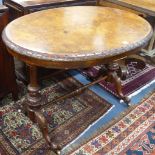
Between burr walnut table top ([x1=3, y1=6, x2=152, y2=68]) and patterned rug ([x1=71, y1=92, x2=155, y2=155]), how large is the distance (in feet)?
2.00

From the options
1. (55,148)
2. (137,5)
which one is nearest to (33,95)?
(55,148)

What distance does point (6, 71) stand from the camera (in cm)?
153

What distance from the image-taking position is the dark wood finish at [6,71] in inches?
52.8

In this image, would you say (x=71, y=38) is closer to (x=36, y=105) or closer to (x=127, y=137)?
(x=36, y=105)

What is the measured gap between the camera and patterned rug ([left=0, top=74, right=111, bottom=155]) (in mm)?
1376

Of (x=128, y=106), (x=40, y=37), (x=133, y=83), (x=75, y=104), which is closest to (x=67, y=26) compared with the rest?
(x=40, y=37)

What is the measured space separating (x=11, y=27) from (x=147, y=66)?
5.16ft

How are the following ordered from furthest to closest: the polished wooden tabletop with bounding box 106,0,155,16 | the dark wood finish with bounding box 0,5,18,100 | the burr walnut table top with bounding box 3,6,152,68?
1. the polished wooden tabletop with bounding box 106,0,155,16
2. the dark wood finish with bounding box 0,5,18,100
3. the burr walnut table top with bounding box 3,6,152,68

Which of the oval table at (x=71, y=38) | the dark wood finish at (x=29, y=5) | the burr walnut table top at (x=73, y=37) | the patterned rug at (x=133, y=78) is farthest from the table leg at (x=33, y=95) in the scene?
the patterned rug at (x=133, y=78)

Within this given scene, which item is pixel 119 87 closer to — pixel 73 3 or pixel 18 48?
pixel 73 3

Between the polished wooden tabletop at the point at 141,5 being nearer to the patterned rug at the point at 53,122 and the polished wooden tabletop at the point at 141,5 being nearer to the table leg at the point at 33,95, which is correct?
the patterned rug at the point at 53,122

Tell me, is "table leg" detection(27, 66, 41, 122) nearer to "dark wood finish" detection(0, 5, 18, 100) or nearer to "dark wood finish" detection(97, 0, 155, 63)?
"dark wood finish" detection(0, 5, 18, 100)

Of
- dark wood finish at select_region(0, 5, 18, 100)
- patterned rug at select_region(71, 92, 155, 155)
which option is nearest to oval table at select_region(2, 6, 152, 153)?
dark wood finish at select_region(0, 5, 18, 100)

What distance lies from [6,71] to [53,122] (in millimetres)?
491
